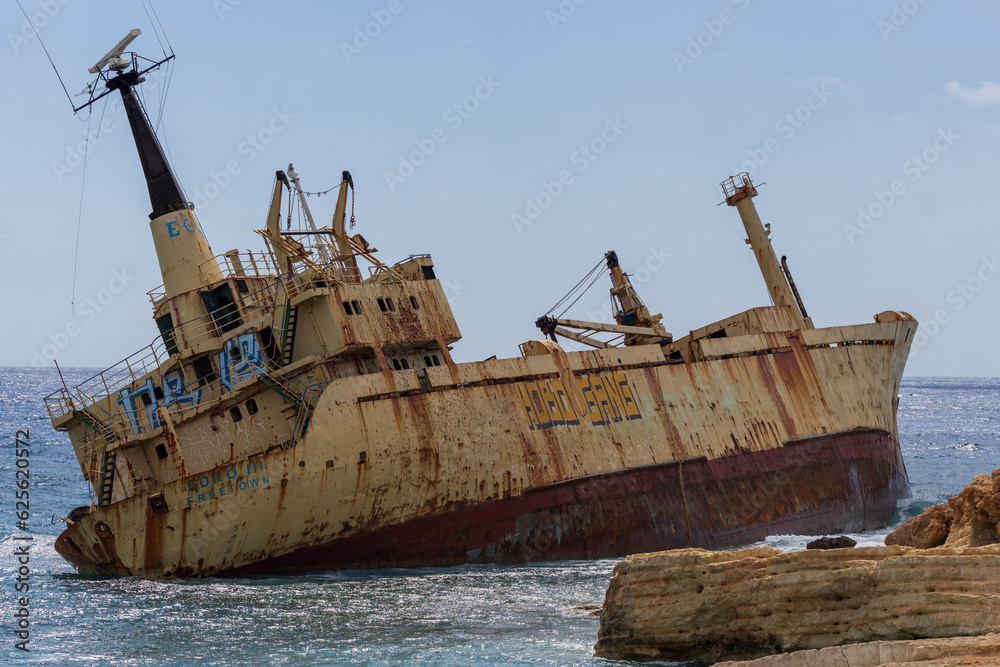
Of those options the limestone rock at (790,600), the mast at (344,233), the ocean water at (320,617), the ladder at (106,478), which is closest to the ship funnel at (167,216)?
the mast at (344,233)

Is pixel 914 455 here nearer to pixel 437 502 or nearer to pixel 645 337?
pixel 645 337

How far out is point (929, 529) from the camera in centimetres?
1147

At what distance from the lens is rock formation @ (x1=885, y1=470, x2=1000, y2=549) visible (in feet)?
32.7

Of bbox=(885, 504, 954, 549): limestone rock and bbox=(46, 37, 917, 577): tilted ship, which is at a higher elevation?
bbox=(46, 37, 917, 577): tilted ship

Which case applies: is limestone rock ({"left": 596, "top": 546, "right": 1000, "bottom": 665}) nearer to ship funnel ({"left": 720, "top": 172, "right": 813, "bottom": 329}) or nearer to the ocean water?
the ocean water

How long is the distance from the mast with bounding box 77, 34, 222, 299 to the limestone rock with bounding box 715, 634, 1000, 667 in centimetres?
1546

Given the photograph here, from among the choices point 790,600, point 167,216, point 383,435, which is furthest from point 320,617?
point 167,216

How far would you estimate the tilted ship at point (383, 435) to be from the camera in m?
16.4

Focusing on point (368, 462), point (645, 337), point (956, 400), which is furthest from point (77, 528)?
point (956, 400)

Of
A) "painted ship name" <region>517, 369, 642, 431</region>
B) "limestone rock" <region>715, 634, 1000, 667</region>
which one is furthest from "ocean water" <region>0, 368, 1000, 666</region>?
"painted ship name" <region>517, 369, 642, 431</region>

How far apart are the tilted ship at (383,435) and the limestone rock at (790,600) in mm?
7253

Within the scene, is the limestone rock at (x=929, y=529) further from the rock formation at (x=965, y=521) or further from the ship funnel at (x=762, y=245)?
the ship funnel at (x=762, y=245)

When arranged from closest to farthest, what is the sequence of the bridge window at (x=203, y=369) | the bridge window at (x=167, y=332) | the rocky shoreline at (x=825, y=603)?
the rocky shoreline at (x=825, y=603) → the bridge window at (x=203, y=369) → the bridge window at (x=167, y=332)

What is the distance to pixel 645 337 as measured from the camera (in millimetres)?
26203
